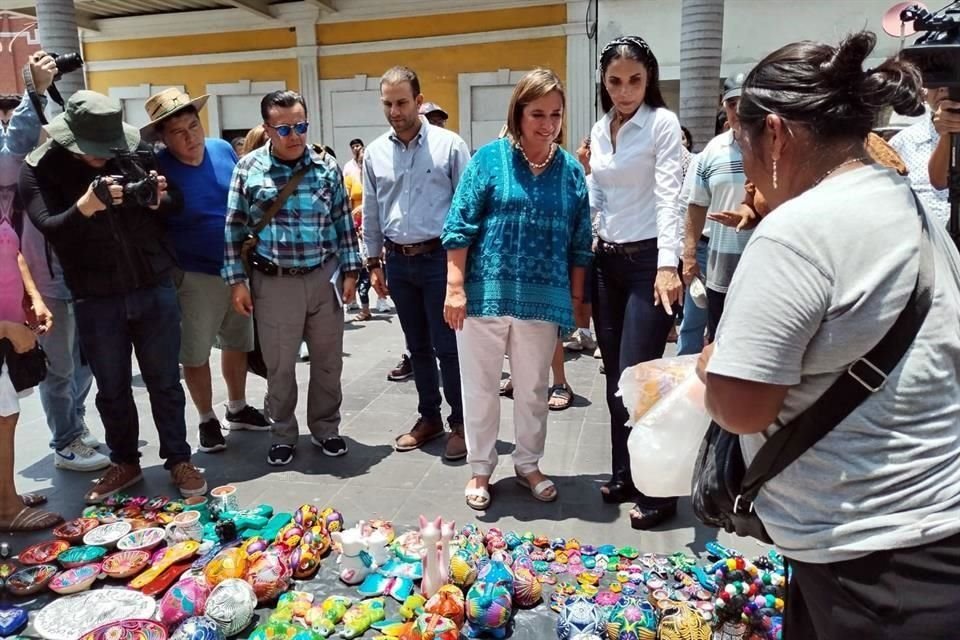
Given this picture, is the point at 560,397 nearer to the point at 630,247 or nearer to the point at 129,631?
the point at 630,247

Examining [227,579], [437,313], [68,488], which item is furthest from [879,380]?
[68,488]

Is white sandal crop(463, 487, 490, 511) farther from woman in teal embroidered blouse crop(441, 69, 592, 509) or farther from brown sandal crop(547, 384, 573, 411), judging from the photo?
brown sandal crop(547, 384, 573, 411)

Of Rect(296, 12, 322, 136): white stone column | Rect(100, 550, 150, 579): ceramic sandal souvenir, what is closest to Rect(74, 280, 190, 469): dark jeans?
Rect(100, 550, 150, 579): ceramic sandal souvenir

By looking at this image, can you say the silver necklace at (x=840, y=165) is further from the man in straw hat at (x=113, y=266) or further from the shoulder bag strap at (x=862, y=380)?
the man in straw hat at (x=113, y=266)

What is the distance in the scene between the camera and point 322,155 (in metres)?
3.91

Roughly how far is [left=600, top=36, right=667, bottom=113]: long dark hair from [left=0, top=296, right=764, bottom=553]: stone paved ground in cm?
181

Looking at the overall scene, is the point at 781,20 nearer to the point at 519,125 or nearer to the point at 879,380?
the point at 519,125

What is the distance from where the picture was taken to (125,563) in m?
2.81

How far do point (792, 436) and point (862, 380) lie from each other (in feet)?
0.49

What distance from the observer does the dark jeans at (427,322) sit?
391 cm

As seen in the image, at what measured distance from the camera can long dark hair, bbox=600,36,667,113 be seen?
2.88 metres

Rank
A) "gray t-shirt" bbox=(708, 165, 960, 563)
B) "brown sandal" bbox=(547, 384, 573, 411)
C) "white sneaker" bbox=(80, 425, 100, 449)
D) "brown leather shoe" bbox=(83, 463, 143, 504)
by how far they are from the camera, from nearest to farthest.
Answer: "gray t-shirt" bbox=(708, 165, 960, 563), "brown leather shoe" bbox=(83, 463, 143, 504), "white sneaker" bbox=(80, 425, 100, 449), "brown sandal" bbox=(547, 384, 573, 411)

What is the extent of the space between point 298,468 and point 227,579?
1301 mm

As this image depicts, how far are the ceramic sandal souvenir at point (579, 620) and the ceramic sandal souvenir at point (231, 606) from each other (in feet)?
3.48
